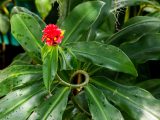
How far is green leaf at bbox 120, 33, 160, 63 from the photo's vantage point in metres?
1.02

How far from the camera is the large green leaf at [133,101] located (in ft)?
2.91

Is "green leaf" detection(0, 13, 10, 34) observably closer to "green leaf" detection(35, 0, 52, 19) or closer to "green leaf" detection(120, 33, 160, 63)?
"green leaf" detection(35, 0, 52, 19)

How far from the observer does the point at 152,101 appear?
0.91m

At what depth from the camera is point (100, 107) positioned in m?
0.88

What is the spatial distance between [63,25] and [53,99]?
0.23 meters

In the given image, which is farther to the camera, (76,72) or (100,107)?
(76,72)

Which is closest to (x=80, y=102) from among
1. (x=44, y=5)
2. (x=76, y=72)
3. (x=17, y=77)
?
(x=76, y=72)

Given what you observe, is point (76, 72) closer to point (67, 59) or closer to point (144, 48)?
point (67, 59)

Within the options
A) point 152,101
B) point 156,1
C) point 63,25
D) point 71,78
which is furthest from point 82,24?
point 156,1

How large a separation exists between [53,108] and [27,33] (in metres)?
0.25

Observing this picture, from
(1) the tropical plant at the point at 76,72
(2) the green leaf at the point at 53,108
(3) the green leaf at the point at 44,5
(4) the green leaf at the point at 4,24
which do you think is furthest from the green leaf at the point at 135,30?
(4) the green leaf at the point at 4,24

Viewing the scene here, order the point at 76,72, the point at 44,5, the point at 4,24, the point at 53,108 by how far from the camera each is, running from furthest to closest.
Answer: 1. the point at 4,24
2. the point at 44,5
3. the point at 76,72
4. the point at 53,108

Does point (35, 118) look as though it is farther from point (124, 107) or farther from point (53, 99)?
point (124, 107)

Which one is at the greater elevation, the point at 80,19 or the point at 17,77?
the point at 80,19
